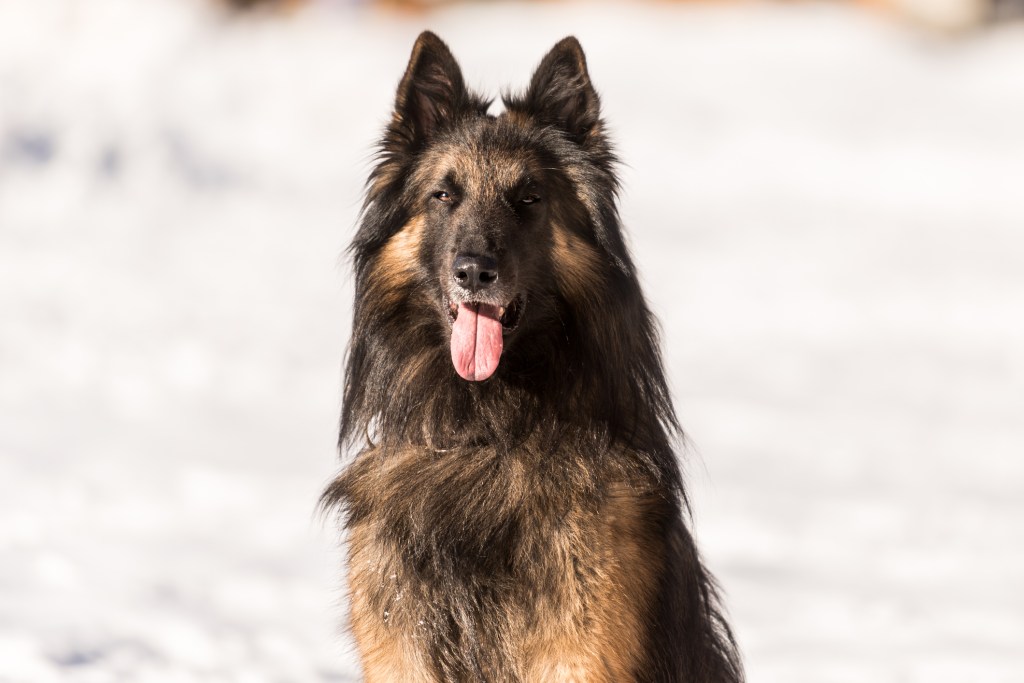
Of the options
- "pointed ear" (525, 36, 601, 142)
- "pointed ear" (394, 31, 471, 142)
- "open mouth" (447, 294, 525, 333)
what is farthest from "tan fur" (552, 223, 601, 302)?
"pointed ear" (394, 31, 471, 142)

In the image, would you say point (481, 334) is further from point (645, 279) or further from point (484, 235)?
point (645, 279)

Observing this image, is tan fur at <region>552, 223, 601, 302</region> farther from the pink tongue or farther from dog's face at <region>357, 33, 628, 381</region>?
the pink tongue

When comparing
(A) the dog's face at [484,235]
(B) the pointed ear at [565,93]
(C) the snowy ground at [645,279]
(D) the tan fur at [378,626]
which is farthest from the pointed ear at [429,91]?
(C) the snowy ground at [645,279]

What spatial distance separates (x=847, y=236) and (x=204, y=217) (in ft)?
25.5

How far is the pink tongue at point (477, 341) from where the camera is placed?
3740mm

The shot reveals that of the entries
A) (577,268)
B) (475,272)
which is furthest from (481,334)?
(577,268)

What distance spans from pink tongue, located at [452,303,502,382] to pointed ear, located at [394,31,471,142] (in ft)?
2.22

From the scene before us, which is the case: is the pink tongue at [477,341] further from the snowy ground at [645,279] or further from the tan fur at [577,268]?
the snowy ground at [645,279]

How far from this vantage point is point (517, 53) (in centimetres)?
1662

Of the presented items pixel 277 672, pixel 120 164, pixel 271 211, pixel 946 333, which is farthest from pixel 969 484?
pixel 120 164

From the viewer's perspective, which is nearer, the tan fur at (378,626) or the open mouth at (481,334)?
the tan fur at (378,626)

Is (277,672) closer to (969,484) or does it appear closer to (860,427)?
(969,484)

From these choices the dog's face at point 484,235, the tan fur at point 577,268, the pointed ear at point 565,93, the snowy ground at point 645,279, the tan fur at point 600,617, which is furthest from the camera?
the snowy ground at point 645,279

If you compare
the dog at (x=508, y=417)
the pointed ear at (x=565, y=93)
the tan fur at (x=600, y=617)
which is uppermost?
the pointed ear at (x=565, y=93)
